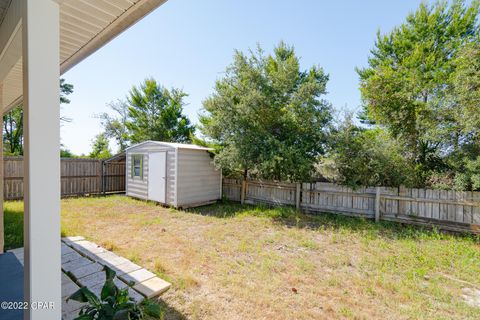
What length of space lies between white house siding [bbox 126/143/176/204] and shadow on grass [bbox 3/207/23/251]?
3.34 meters

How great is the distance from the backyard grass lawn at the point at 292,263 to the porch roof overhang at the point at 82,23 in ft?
9.19

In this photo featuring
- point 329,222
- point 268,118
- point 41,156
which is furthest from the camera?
point 268,118

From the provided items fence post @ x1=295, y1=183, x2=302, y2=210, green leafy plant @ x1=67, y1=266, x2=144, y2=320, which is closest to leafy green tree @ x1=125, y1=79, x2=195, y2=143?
fence post @ x1=295, y1=183, x2=302, y2=210

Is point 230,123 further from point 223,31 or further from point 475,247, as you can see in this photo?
point 475,247

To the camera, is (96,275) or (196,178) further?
(196,178)

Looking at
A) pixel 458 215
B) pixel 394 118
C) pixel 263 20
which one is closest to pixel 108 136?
pixel 263 20

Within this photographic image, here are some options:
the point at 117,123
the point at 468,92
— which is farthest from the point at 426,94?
the point at 117,123

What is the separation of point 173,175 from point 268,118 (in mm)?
3645

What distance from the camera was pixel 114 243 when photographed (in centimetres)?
420

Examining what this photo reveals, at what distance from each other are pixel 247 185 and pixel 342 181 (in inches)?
132

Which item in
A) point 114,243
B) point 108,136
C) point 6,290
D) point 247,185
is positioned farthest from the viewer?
point 108,136

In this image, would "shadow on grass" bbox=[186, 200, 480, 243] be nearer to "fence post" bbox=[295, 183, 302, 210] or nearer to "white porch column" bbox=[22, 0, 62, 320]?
"fence post" bbox=[295, 183, 302, 210]

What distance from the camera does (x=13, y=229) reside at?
15.1 feet

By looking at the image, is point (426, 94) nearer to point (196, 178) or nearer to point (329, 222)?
point (329, 222)
